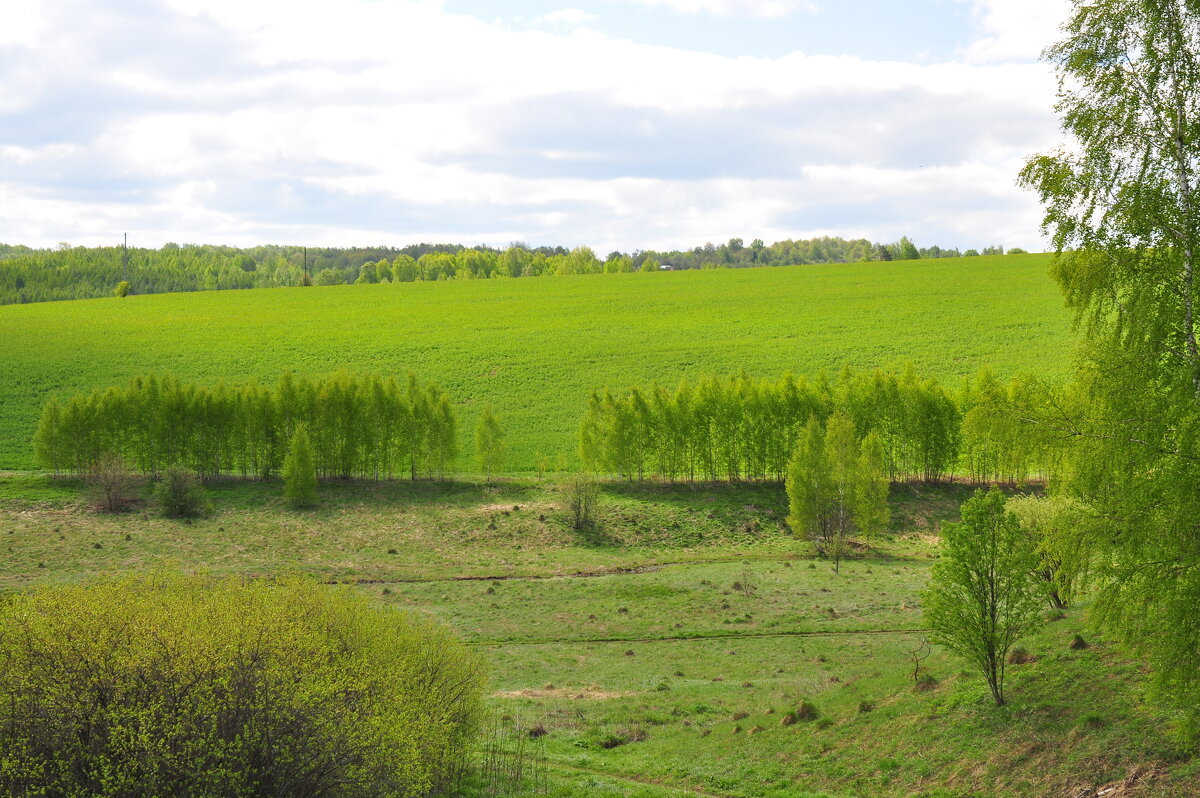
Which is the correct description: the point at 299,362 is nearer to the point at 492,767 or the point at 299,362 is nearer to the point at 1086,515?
the point at 492,767

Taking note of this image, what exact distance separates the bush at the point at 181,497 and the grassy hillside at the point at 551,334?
75.5 feet

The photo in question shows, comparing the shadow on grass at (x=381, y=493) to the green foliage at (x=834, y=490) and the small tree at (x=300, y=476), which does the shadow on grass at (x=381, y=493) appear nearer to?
the small tree at (x=300, y=476)

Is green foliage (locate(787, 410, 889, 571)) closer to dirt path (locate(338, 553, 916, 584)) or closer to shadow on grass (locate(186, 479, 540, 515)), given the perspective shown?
dirt path (locate(338, 553, 916, 584))

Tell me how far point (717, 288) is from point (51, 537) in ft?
310

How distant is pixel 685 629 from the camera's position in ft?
119

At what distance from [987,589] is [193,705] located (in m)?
17.4

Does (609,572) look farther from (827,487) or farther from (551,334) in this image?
(551,334)

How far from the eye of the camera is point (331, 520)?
57594 mm

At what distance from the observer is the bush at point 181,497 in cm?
5625

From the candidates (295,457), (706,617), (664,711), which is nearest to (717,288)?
(295,457)

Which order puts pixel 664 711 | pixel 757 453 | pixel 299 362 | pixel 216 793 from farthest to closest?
pixel 299 362, pixel 757 453, pixel 664 711, pixel 216 793

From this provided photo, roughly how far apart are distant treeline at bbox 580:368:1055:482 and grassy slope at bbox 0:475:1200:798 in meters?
2.97

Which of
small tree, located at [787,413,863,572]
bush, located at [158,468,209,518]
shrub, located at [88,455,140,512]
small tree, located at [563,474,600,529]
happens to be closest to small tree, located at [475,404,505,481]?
small tree, located at [563,474,600,529]

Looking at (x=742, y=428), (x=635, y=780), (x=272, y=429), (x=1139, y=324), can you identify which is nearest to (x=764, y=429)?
(x=742, y=428)
